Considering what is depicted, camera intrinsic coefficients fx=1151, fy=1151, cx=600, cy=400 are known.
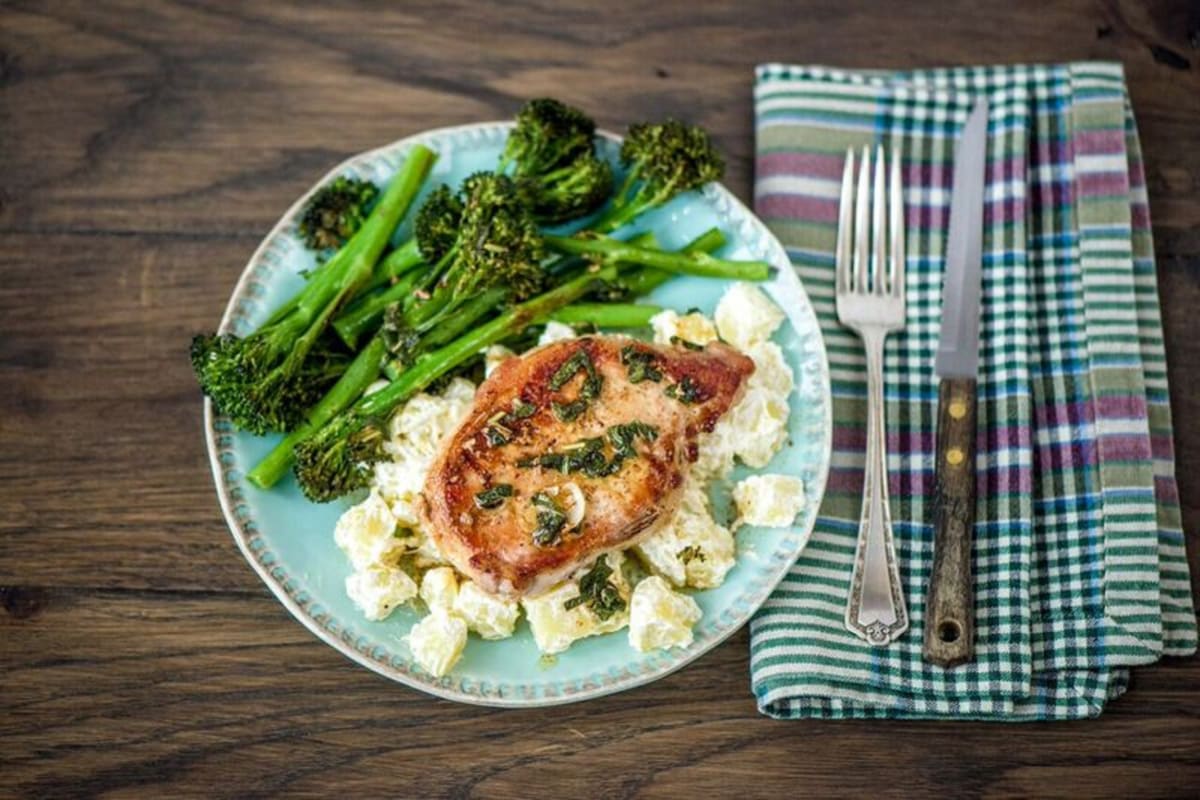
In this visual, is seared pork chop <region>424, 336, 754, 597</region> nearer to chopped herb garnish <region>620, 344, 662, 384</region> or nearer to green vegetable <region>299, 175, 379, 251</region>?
chopped herb garnish <region>620, 344, 662, 384</region>

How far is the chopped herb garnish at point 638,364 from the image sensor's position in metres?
3.79

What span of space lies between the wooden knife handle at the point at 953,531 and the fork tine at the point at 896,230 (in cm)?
43

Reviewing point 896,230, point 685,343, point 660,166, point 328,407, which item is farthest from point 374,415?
Result: point 896,230

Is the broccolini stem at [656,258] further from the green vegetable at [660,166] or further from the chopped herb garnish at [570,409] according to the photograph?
the chopped herb garnish at [570,409]

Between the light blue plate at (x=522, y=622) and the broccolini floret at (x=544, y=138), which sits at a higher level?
the broccolini floret at (x=544, y=138)

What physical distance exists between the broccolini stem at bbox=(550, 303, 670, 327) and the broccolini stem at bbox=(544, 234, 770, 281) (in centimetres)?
18

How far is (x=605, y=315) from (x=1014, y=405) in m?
1.53

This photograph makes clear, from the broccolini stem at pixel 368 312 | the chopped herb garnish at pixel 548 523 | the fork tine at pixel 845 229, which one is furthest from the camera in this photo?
the fork tine at pixel 845 229

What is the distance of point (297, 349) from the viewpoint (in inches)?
154

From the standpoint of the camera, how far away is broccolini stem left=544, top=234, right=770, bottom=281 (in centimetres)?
413

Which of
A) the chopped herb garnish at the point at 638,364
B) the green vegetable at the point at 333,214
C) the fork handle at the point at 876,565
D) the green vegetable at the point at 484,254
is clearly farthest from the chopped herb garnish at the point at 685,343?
the green vegetable at the point at 333,214

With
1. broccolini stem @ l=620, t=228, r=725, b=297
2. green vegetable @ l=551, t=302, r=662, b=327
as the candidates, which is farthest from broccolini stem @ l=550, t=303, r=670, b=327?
broccolini stem @ l=620, t=228, r=725, b=297

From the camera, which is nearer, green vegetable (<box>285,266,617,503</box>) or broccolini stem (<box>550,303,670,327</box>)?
green vegetable (<box>285,266,617,503</box>)

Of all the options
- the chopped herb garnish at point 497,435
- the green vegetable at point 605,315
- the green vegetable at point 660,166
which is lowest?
the chopped herb garnish at point 497,435
